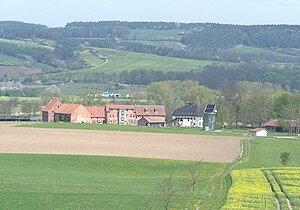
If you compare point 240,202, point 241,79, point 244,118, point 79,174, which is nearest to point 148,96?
point 244,118

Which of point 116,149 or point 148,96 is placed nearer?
point 116,149

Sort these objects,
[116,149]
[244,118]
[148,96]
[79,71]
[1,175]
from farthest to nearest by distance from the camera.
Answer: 1. [79,71]
2. [148,96]
3. [244,118]
4. [116,149]
5. [1,175]

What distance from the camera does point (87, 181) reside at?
45375 mm

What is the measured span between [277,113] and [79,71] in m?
88.1

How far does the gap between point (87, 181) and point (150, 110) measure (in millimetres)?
77423

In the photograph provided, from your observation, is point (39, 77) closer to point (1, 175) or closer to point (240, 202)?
point (1, 175)

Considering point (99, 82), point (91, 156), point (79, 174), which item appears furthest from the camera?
point (99, 82)

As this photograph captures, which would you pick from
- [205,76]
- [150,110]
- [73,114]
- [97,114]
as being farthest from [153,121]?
[205,76]

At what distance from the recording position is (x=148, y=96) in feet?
477

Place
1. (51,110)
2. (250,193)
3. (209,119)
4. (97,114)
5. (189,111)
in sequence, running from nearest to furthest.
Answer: (250,193), (209,119), (51,110), (97,114), (189,111)

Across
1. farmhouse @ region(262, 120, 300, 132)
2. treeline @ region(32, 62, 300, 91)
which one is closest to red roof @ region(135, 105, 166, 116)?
farmhouse @ region(262, 120, 300, 132)

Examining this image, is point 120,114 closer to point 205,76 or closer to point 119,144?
point 119,144

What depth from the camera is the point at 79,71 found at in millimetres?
198875

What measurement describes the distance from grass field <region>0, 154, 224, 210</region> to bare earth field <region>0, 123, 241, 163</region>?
5.26 meters
